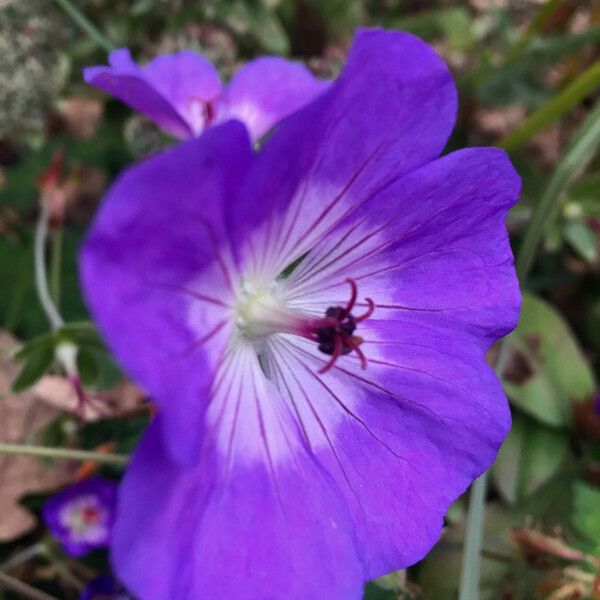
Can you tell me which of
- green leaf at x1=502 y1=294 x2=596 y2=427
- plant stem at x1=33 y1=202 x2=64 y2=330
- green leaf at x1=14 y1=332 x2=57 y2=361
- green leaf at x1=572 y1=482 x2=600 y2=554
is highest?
green leaf at x1=14 y1=332 x2=57 y2=361

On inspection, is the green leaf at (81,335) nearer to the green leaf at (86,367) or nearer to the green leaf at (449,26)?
the green leaf at (86,367)

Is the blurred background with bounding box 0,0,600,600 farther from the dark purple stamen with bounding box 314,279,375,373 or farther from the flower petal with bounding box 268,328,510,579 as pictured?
the dark purple stamen with bounding box 314,279,375,373

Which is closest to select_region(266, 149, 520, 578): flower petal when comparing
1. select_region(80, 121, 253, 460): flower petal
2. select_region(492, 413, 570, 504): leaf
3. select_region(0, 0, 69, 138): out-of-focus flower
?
select_region(80, 121, 253, 460): flower petal

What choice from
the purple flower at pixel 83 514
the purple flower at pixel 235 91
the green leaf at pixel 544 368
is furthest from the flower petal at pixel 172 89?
the green leaf at pixel 544 368

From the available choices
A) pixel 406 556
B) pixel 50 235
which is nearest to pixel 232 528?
pixel 406 556

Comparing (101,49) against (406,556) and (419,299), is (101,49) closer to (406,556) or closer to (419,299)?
(419,299)
